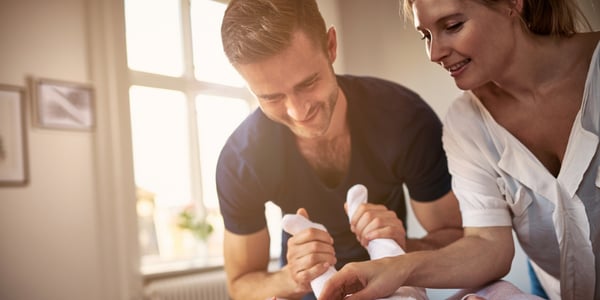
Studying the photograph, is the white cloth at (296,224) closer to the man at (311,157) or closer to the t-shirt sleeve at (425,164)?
the man at (311,157)

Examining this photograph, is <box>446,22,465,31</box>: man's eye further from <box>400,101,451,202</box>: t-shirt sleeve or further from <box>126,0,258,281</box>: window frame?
<box>126,0,258,281</box>: window frame

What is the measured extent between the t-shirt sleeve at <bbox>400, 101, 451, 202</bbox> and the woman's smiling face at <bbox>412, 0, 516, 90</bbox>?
0.42ft

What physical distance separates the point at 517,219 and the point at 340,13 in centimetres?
47

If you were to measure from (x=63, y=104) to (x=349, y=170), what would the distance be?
0.50 meters

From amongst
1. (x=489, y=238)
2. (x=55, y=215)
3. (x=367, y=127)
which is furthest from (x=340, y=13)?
(x=55, y=215)

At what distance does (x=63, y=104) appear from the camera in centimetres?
102

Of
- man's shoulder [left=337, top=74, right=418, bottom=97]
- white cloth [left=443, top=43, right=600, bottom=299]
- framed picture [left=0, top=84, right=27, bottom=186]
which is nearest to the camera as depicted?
framed picture [left=0, top=84, right=27, bottom=186]

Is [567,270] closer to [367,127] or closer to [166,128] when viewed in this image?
[367,127]

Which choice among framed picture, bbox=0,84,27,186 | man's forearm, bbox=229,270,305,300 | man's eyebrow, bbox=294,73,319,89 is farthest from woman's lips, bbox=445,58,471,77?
framed picture, bbox=0,84,27,186

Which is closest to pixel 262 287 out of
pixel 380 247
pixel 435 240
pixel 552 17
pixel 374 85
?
pixel 380 247

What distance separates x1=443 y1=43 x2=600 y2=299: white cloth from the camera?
3.46ft

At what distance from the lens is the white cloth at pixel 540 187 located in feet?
3.46

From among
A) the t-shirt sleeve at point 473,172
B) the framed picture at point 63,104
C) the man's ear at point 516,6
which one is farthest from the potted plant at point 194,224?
the man's ear at point 516,6

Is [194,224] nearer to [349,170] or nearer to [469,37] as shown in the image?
[349,170]
